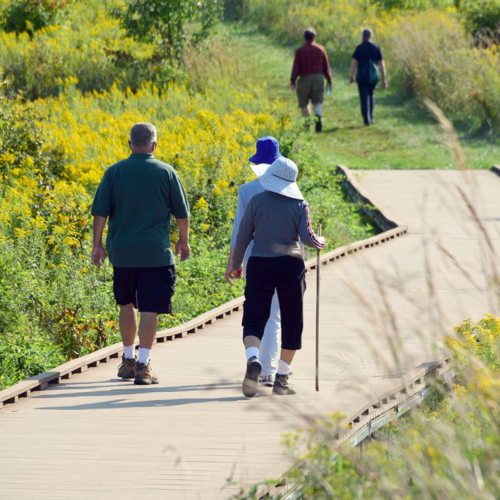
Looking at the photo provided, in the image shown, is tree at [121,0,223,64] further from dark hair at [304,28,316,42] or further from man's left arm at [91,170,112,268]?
man's left arm at [91,170,112,268]

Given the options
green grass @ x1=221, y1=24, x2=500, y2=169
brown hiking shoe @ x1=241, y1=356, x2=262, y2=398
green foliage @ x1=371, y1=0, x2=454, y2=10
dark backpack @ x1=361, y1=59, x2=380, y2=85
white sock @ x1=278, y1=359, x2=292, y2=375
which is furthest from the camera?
green foliage @ x1=371, y1=0, x2=454, y2=10

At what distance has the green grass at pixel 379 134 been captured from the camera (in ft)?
58.4

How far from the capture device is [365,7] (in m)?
33.3

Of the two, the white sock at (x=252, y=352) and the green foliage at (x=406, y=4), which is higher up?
the white sock at (x=252, y=352)

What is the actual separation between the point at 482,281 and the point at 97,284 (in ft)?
13.6

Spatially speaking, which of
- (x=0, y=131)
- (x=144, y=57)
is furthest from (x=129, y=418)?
(x=144, y=57)

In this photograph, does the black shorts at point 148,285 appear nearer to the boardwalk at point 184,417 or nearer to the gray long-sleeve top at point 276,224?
the boardwalk at point 184,417

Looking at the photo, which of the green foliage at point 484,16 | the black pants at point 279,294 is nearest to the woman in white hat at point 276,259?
the black pants at point 279,294

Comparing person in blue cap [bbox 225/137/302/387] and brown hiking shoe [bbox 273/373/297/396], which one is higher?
person in blue cap [bbox 225/137/302/387]

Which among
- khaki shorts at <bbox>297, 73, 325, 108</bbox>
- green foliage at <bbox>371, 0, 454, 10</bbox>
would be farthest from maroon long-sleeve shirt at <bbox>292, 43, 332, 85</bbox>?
green foliage at <bbox>371, 0, 454, 10</bbox>

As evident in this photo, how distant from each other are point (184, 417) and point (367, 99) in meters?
15.9

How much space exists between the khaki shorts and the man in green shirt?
1297 centimetres

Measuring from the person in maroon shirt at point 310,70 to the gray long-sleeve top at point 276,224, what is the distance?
12848 mm

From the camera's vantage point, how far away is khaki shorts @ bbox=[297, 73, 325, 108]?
18.5 m
